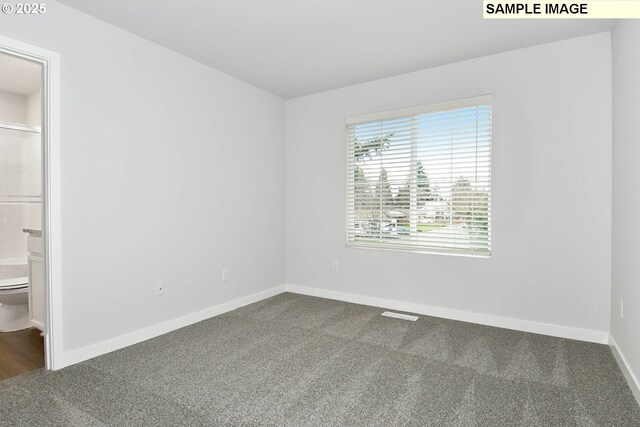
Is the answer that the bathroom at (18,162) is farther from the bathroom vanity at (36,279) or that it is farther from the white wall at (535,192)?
the white wall at (535,192)

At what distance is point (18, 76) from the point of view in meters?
3.92

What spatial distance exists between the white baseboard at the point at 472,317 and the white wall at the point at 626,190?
242 mm

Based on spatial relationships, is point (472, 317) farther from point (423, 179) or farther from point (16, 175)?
point (16, 175)

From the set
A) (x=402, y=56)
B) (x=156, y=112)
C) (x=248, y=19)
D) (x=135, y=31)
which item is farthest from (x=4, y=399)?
(x=402, y=56)

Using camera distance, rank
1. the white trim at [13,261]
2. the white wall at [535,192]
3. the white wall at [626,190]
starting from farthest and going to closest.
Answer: the white trim at [13,261], the white wall at [535,192], the white wall at [626,190]

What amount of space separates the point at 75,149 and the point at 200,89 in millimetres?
1363

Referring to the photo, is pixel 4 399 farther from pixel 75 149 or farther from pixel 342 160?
pixel 342 160

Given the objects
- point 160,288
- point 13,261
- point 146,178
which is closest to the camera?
point 146,178

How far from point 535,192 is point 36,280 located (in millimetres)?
4451

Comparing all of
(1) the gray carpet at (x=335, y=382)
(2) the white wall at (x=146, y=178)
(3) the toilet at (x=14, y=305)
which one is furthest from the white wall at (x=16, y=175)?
(1) the gray carpet at (x=335, y=382)

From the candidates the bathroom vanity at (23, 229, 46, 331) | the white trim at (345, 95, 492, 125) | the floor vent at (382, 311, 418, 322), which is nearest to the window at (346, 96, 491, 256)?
the white trim at (345, 95, 492, 125)

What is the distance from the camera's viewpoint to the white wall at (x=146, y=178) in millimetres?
2553

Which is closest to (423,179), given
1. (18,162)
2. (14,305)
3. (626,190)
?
(626,190)

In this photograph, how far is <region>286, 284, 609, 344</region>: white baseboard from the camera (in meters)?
2.96
